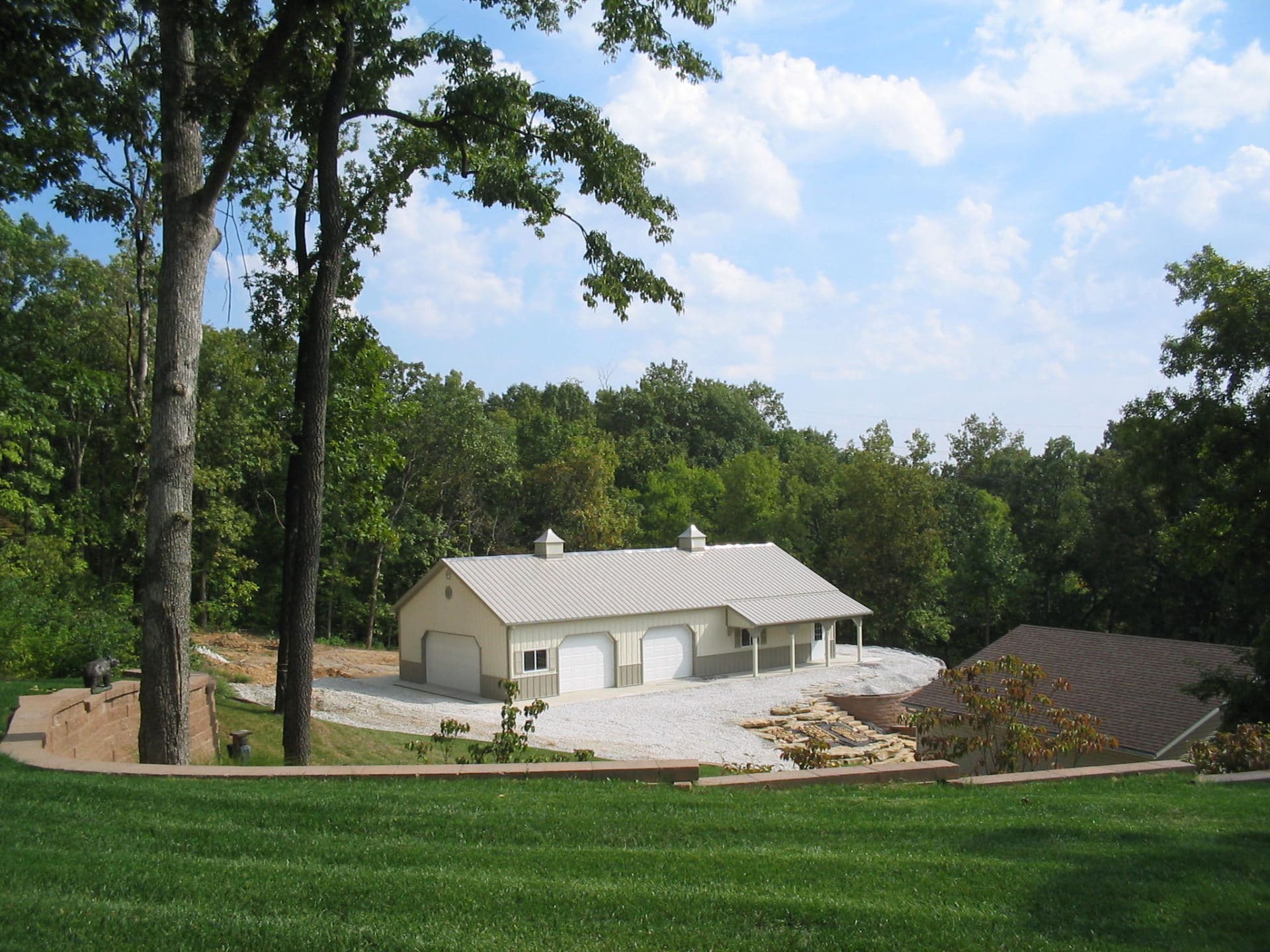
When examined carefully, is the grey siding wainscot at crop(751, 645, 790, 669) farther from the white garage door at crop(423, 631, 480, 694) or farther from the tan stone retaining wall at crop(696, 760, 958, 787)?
the tan stone retaining wall at crop(696, 760, 958, 787)

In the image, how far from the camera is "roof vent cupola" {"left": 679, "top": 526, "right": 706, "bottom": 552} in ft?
127

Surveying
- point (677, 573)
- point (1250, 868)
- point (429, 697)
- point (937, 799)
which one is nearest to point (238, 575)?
point (429, 697)

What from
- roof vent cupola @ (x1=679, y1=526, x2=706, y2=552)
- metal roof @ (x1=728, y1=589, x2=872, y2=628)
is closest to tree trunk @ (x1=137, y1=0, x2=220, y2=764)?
metal roof @ (x1=728, y1=589, x2=872, y2=628)

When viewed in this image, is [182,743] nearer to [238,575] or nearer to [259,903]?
[259,903]

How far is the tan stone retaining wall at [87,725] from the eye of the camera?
27.4 ft

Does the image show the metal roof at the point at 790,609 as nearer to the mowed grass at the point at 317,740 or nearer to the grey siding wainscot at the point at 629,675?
the grey siding wainscot at the point at 629,675

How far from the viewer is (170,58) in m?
9.55

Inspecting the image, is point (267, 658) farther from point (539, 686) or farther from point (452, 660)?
point (539, 686)

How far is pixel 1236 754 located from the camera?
9445 mm

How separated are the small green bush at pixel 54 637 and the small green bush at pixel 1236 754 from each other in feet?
Answer: 46.8

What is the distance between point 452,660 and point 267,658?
5900 mm

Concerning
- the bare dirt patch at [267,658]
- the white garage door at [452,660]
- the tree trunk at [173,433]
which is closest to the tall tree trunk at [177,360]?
the tree trunk at [173,433]

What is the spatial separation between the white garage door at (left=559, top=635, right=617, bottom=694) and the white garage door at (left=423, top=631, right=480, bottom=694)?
107 inches

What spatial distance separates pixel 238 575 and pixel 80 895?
36764 mm
